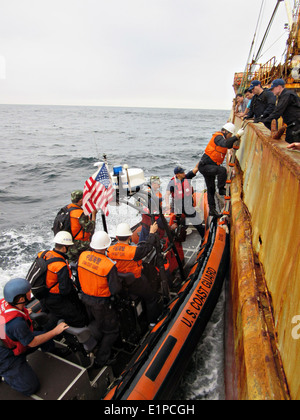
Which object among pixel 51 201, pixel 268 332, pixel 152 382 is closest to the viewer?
pixel 268 332

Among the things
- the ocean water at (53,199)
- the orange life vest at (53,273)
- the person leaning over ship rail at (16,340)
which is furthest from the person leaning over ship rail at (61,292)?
the ocean water at (53,199)

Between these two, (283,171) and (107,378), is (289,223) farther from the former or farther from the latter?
(107,378)

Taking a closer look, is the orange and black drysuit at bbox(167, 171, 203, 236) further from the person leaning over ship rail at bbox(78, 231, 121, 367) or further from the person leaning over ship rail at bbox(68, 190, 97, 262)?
the person leaning over ship rail at bbox(78, 231, 121, 367)

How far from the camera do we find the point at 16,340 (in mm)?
2428

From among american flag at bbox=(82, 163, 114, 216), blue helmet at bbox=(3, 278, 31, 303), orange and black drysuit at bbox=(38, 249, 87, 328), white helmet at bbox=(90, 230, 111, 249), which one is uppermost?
american flag at bbox=(82, 163, 114, 216)

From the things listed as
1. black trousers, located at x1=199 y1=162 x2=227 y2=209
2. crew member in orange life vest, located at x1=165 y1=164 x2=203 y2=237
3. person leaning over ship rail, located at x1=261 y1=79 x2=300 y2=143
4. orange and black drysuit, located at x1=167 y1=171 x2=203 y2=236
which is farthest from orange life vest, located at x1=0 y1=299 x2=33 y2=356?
black trousers, located at x1=199 y1=162 x2=227 y2=209

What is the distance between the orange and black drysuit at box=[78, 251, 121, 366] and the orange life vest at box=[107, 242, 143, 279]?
350mm

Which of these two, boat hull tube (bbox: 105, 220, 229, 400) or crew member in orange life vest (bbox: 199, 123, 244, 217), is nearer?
boat hull tube (bbox: 105, 220, 229, 400)

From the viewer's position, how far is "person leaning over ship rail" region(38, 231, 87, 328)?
3033mm

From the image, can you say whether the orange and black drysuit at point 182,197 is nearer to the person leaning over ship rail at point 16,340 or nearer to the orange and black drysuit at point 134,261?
the orange and black drysuit at point 134,261

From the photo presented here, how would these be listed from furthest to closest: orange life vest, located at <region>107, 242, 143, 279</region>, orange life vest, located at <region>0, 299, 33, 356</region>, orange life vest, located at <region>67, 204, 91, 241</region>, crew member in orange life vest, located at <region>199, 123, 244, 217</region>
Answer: crew member in orange life vest, located at <region>199, 123, 244, 217</region>, orange life vest, located at <region>67, 204, 91, 241</region>, orange life vest, located at <region>107, 242, 143, 279</region>, orange life vest, located at <region>0, 299, 33, 356</region>
